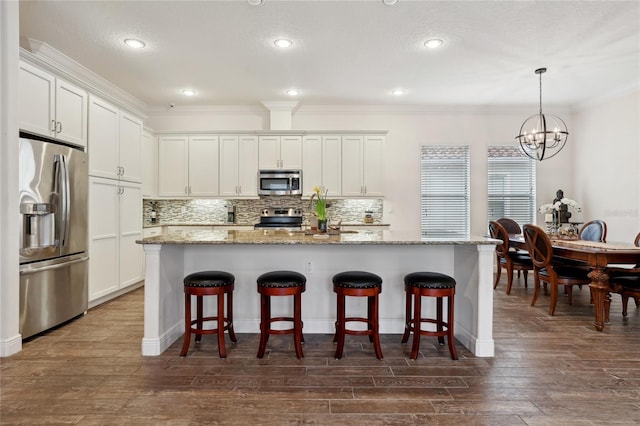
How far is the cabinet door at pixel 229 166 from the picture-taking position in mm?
5754

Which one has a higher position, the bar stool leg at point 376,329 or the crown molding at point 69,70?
the crown molding at point 69,70

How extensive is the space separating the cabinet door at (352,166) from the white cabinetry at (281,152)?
0.73 m

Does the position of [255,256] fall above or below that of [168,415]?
above

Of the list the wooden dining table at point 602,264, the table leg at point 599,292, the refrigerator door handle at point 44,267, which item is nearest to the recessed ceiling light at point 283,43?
the refrigerator door handle at point 44,267

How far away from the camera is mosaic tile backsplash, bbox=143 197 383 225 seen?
6074 millimetres

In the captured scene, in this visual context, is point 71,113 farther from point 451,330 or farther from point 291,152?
point 451,330

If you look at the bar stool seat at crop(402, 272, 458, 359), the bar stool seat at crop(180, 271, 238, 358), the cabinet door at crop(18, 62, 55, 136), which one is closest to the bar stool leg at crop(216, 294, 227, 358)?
the bar stool seat at crop(180, 271, 238, 358)

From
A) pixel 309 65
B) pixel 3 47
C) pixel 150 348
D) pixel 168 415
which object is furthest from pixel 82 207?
pixel 309 65

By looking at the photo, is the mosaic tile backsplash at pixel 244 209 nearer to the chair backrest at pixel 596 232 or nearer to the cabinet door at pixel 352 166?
the cabinet door at pixel 352 166

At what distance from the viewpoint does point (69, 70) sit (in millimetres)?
4133

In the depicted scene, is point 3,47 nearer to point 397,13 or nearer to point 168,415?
point 168,415

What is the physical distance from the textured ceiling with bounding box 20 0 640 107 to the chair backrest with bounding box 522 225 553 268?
1974 millimetres

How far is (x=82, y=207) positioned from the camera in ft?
12.0

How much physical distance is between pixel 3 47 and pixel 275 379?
317cm
